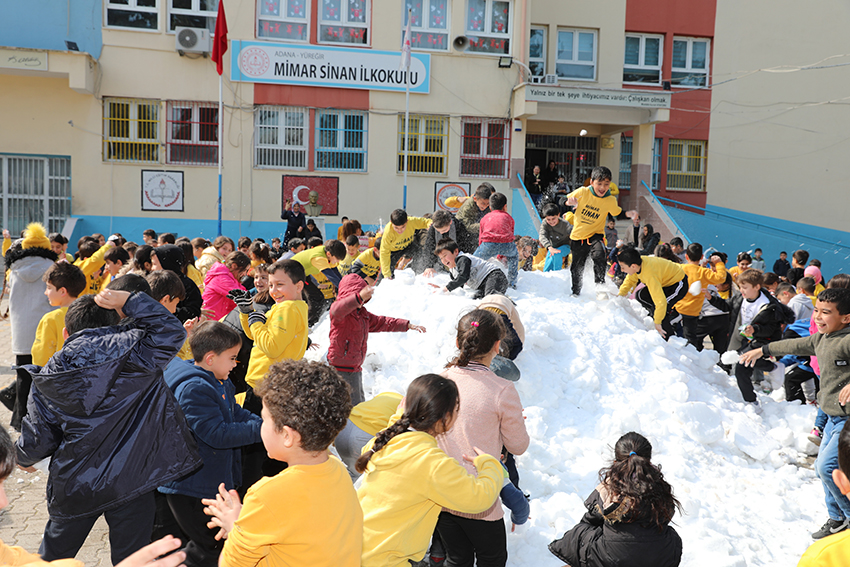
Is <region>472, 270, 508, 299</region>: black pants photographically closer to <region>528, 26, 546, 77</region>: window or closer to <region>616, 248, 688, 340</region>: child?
<region>616, 248, 688, 340</region>: child

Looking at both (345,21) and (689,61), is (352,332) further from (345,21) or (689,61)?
(689,61)

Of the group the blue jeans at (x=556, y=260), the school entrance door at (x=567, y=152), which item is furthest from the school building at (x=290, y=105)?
the blue jeans at (x=556, y=260)

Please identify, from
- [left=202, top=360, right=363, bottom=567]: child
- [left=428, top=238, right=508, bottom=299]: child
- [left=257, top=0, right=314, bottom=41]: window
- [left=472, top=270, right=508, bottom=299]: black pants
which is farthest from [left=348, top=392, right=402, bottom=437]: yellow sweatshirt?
[left=257, top=0, right=314, bottom=41]: window

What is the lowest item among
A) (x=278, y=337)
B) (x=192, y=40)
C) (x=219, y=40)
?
(x=278, y=337)

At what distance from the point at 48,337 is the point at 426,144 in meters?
15.1

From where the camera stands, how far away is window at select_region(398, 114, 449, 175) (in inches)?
727

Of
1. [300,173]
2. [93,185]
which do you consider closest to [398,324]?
[300,173]

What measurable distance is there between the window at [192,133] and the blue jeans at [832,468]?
54.9 ft

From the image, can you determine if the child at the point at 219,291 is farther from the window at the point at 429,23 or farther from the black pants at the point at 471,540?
the window at the point at 429,23

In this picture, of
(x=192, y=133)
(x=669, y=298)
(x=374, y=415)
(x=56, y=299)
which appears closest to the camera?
(x=374, y=415)

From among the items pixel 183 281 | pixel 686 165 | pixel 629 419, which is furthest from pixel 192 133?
pixel 686 165

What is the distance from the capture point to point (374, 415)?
326 centimetres

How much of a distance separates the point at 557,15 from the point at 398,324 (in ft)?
57.7

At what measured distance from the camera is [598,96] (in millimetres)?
17438
